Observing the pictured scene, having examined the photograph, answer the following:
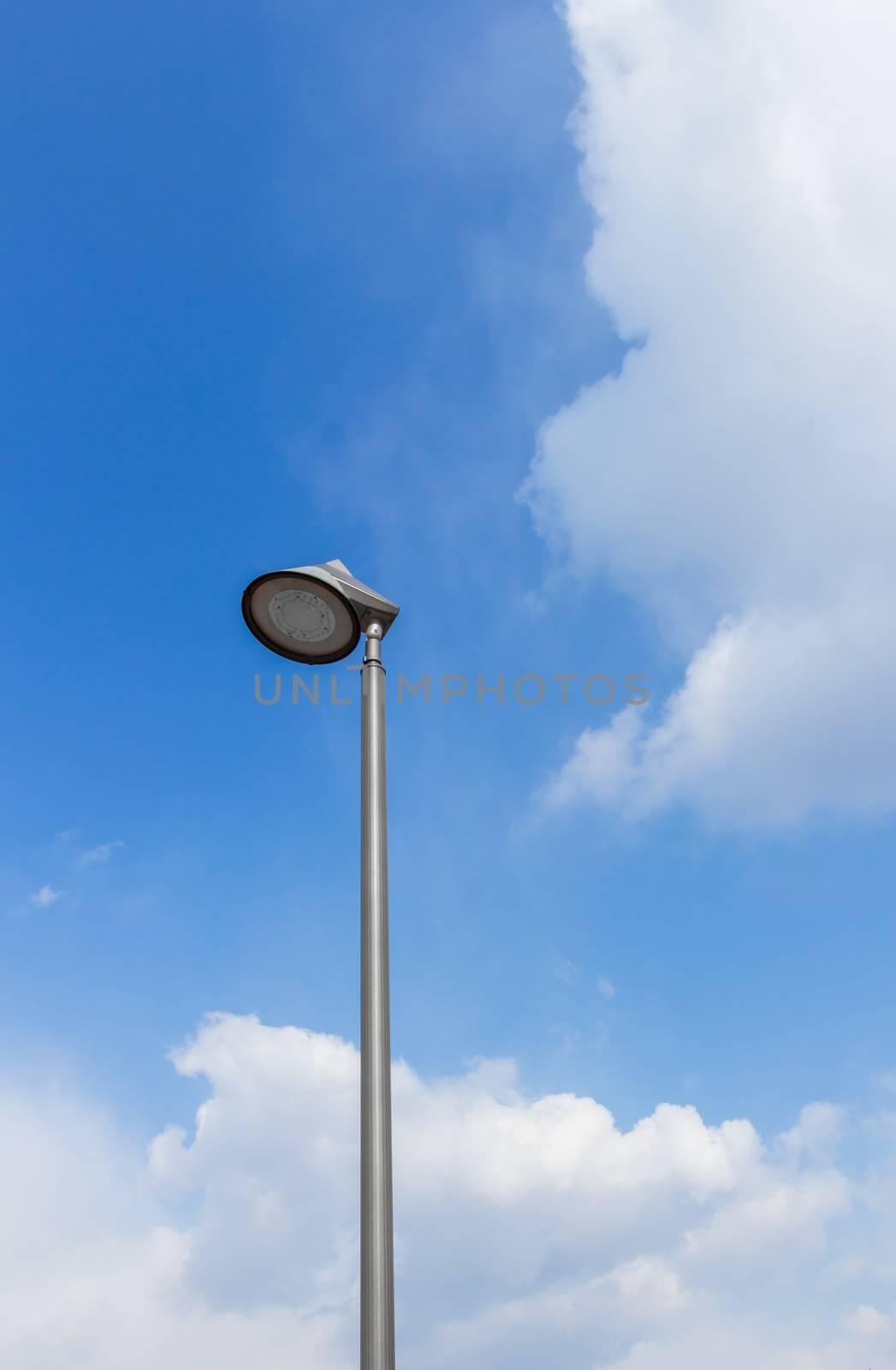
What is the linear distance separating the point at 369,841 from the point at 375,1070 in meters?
1.48

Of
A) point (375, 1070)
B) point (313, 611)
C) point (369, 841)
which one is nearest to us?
point (375, 1070)

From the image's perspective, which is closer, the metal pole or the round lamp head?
the metal pole

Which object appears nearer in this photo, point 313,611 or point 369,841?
point 369,841

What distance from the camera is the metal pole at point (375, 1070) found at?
17.9ft

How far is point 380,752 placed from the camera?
23.7 feet

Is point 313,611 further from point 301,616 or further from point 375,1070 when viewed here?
point 375,1070

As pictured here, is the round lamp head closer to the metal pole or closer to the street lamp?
the street lamp

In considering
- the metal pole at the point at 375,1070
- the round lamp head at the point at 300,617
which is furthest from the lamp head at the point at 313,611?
the metal pole at the point at 375,1070

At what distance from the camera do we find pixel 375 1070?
5934mm

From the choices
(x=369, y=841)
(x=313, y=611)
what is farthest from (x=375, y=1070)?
(x=313, y=611)

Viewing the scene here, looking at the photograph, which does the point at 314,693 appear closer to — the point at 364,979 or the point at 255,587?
the point at 255,587

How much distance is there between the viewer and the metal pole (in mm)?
5457

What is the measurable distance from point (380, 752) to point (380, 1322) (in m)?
3.38

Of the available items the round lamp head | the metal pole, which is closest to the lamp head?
the round lamp head
